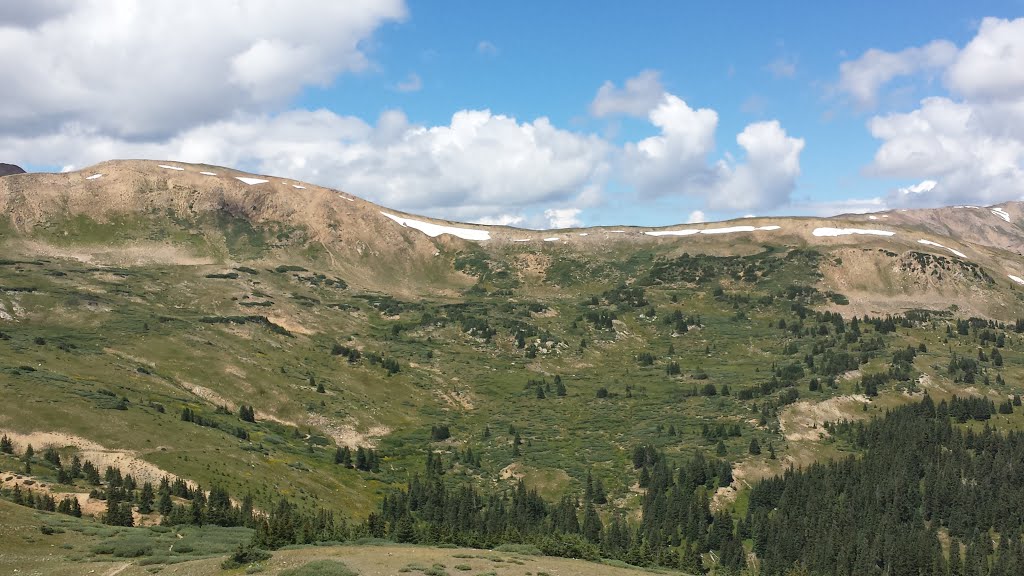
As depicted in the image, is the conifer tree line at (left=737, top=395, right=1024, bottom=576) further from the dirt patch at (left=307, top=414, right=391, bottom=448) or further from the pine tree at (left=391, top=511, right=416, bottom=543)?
the dirt patch at (left=307, top=414, right=391, bottom=448)

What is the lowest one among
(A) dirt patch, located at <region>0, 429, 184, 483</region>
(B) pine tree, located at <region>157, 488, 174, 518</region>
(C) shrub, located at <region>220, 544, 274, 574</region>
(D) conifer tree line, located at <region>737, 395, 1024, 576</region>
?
(D) conifer tree line, located at <region>737, 395, 1024, 576</region>

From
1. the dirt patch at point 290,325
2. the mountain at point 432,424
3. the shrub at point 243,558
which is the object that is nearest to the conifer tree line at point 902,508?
the mountain at point 432,424

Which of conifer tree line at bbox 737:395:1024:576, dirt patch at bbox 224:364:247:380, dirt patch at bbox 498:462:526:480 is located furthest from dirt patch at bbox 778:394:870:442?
dirt patch at bbox 224:364:247:380

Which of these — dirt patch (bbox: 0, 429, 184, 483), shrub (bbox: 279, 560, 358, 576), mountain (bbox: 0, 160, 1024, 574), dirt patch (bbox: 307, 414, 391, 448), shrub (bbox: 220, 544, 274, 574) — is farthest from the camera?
dirt patch (bbox: 307, 414, 391, 448)

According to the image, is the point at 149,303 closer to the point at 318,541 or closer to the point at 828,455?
the point at 318,541

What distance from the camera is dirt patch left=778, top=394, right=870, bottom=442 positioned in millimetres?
140375

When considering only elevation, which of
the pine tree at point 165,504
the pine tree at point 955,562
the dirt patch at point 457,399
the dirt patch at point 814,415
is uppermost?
the pine tree at point 165,504

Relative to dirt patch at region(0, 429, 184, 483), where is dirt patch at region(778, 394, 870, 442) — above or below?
below

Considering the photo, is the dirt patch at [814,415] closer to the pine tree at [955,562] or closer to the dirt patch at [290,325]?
the pine tree at [955,562]

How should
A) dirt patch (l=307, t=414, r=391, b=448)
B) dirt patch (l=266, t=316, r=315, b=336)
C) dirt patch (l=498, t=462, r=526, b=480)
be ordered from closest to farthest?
dirt patch (l=498, t=462, r=526, b=480) → dirt patch (l=307, t=414, r=391, b=448) → dirt patch (l=266, t=316, r=315, b=336)

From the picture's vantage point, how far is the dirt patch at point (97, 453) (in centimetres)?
8394

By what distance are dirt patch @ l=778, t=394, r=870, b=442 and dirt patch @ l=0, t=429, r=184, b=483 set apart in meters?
109

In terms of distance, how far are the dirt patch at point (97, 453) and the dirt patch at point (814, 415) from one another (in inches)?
4305

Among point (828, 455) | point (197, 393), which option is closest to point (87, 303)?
point (197, 393)
